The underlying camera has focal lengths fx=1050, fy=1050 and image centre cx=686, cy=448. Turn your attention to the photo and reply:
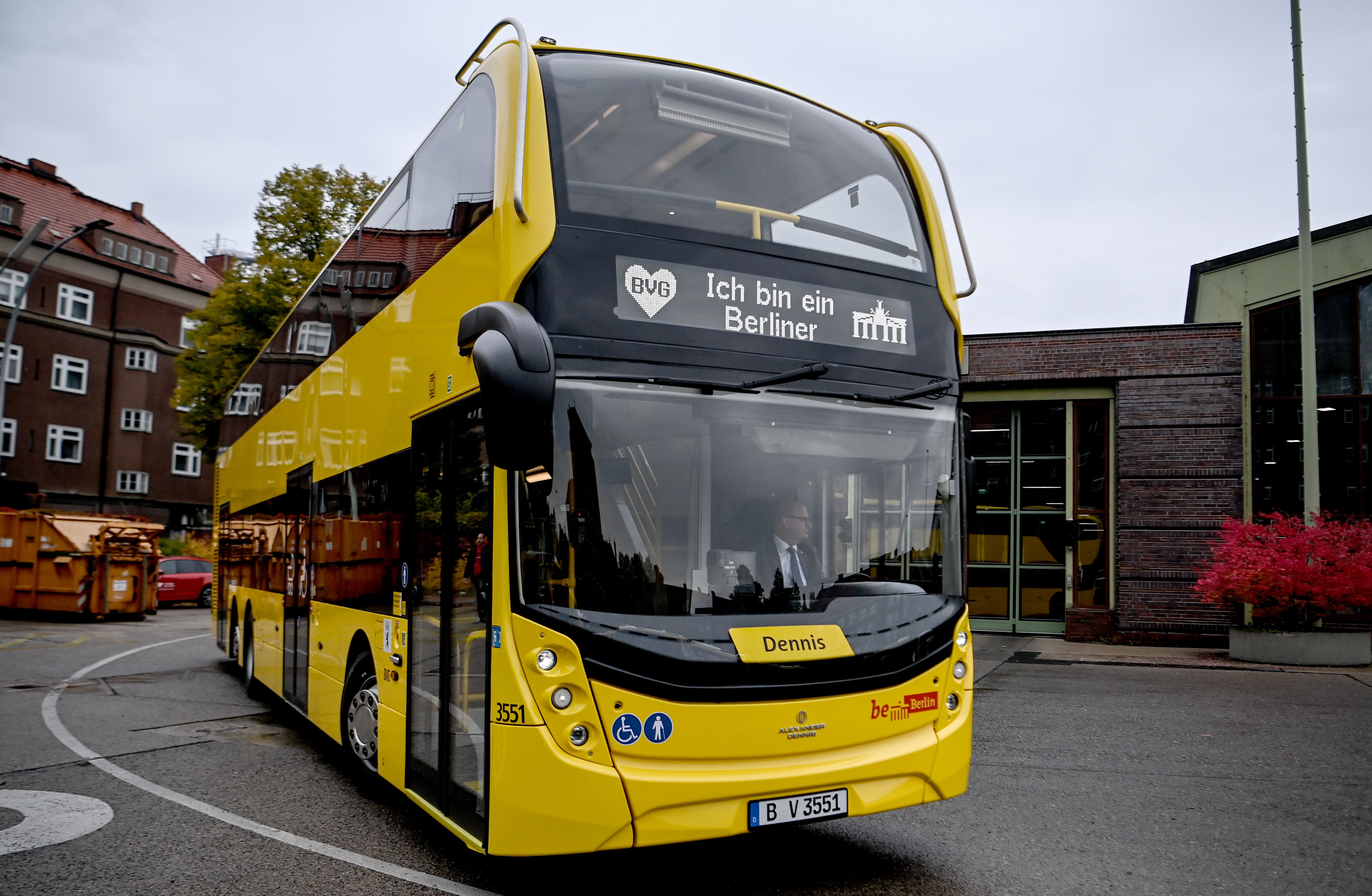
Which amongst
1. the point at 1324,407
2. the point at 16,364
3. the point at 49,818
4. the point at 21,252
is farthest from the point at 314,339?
the point at 16,364

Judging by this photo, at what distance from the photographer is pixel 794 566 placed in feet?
15.5

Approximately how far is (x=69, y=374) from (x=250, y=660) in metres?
37.8

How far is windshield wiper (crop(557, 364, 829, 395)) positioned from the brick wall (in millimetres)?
13239

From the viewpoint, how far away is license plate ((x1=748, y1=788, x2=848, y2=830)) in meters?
4.45

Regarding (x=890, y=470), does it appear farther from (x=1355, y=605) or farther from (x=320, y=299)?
(x=1355, y=605)

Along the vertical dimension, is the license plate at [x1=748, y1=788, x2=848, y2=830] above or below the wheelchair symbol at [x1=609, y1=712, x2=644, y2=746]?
below

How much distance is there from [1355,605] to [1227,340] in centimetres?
468

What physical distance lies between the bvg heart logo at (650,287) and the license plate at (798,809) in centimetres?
220

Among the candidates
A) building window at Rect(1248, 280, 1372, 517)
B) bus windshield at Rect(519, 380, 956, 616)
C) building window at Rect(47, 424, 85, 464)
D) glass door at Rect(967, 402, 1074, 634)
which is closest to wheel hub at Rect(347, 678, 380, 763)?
bus windshield at Rect(519, 380, 956, 616)

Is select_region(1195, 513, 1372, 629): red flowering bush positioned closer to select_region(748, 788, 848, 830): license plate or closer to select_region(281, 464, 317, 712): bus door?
select_region(748, 788, 848, 830): license plate

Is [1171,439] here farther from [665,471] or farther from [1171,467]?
[665,471]

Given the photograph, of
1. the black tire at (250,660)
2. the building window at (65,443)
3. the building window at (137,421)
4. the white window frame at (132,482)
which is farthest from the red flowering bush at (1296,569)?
the building window at (137,421)

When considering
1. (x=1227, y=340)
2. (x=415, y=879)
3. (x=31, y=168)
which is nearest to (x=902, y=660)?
(x=415, y=879)

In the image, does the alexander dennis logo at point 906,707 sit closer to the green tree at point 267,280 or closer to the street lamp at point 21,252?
the street lamp at point 21,252
